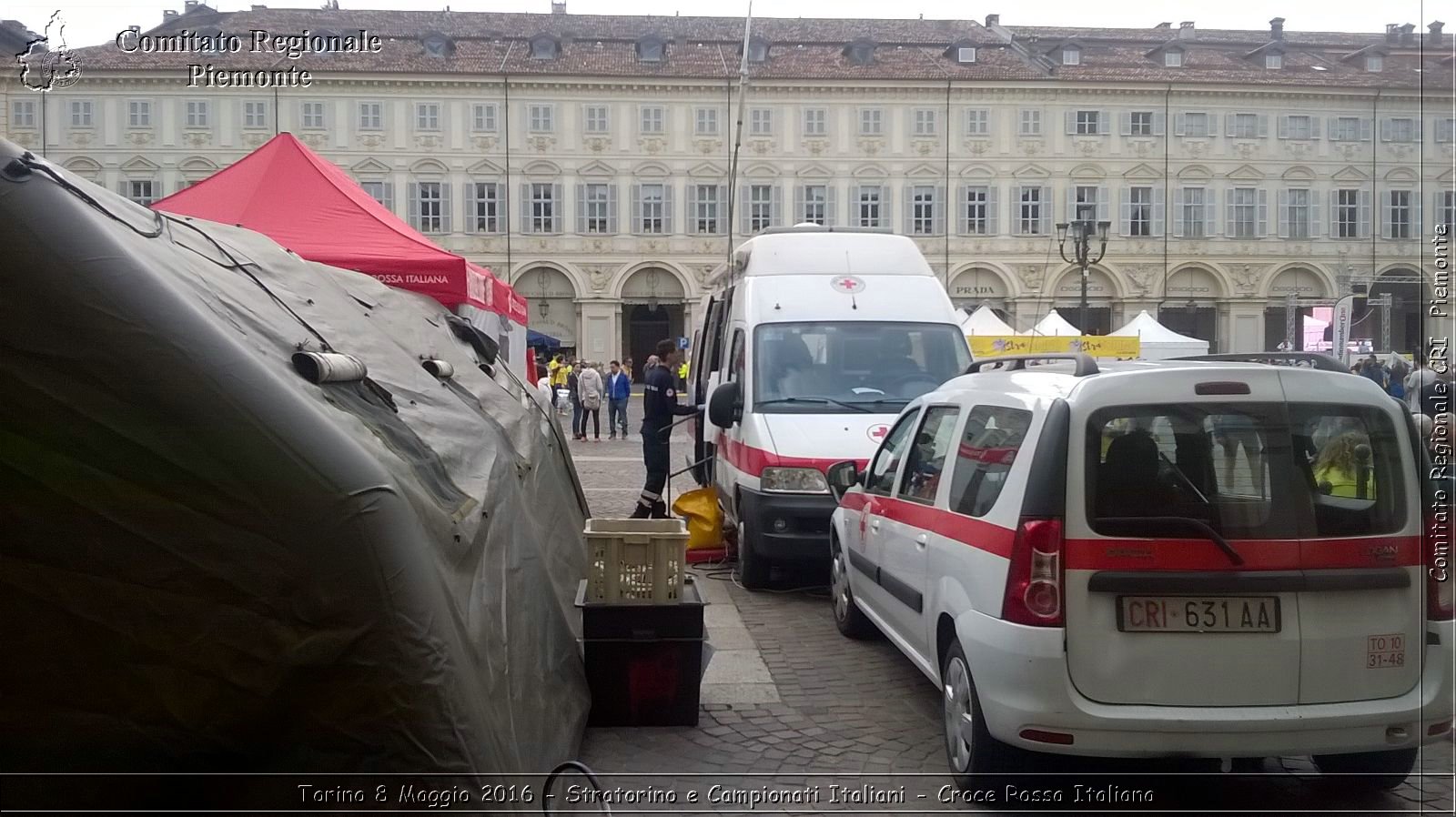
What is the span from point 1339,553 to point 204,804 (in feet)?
13.3

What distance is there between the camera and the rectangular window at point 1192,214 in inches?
1753

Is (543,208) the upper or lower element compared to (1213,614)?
upper

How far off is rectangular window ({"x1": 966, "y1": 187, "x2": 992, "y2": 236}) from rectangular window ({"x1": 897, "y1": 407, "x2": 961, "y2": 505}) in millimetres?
43811

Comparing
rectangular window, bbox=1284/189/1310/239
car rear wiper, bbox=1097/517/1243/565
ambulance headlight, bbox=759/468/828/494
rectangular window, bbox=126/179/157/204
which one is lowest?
ambulance headlight, bbox=759/468/828/494

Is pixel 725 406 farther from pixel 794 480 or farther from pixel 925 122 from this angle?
pixel 925 122

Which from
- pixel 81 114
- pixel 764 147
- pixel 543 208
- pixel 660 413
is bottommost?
pixel 660 413

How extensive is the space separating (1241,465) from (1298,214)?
39.1 m

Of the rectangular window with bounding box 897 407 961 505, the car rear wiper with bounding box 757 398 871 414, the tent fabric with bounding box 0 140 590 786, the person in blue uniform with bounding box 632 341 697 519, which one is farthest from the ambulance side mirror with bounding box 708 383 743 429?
the tent fabric with bounding box 0 140 590 786

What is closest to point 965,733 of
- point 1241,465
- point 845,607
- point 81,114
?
point 1241,465

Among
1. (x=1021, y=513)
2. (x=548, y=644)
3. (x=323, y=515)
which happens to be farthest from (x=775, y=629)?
(x=323, y=515)

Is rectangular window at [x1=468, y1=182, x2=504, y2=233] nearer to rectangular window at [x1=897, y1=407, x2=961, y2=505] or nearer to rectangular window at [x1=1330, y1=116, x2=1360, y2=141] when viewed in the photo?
rectangular window at [x1=1330, y1=116, x2=1360, y2=141]

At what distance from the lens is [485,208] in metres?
49.0

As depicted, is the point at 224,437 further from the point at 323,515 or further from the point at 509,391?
the point at 509,391

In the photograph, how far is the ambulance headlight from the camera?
8867 millimetres
